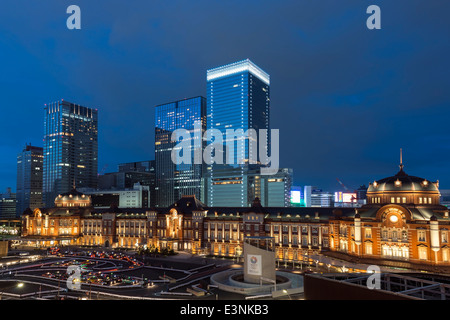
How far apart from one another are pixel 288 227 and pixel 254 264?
32662mm

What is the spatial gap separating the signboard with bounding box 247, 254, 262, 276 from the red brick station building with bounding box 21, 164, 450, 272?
76.9 ft

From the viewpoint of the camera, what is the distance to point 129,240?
116000 mm

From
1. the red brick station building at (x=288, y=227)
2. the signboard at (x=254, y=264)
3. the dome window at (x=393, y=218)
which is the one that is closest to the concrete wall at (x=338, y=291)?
the signboard at (x=254, y=264)

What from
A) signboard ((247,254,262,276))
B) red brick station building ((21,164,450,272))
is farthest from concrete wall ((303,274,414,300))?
red brick station building ((21,164,450,272))

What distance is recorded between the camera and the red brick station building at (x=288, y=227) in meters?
67.3

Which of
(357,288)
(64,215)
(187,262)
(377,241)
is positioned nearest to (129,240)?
(64,215)

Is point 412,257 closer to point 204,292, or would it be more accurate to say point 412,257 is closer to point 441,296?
point 204,292

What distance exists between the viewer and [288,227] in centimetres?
8956

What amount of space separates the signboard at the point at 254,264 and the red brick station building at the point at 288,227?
23453 mm

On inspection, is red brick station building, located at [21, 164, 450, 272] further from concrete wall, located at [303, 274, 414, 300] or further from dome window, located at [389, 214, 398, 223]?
concrete wall, located at [303, 274, 414, 300]

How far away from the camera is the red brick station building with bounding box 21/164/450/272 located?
6731 cm

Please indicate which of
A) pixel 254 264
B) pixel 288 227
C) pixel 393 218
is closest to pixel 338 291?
pixel 254 264
